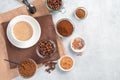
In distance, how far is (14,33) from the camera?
1285mm

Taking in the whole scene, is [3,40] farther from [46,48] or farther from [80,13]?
[80,13]

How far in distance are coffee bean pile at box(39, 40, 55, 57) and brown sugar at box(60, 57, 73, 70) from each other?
0.18 ft

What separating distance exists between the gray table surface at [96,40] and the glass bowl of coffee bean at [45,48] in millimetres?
61

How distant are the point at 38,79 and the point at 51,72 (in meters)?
0.06

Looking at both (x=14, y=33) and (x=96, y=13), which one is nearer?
(x=14, y=33)

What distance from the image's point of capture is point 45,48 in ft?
4.28

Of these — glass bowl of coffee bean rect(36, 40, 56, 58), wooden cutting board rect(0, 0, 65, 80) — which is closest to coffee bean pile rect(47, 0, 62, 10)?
wooden cutting board rect(0, 0, 65, 80)

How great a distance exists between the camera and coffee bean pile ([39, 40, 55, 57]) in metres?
1.30

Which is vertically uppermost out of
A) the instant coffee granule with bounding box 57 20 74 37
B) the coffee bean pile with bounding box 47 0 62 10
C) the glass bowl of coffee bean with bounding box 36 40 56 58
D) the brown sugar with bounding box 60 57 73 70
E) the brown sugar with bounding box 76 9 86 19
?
the coffee bean pile with bounding box 47 0 62 10

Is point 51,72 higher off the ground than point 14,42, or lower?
lower

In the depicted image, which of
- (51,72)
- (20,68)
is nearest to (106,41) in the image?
(51,72)

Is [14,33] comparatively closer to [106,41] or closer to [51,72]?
[51,72]

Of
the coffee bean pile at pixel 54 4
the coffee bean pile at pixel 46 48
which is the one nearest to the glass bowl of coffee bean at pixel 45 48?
the coffee bean pile at pixel 46 48

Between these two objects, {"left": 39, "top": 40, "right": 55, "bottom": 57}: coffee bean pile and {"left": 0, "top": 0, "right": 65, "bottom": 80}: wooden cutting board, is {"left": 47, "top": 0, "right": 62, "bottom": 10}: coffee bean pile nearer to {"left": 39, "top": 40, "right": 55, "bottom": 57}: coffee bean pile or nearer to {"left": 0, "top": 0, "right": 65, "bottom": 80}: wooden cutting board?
{"left": 0, "top": 0, "right": 65, "bottom": 80}: wooden cutting board
